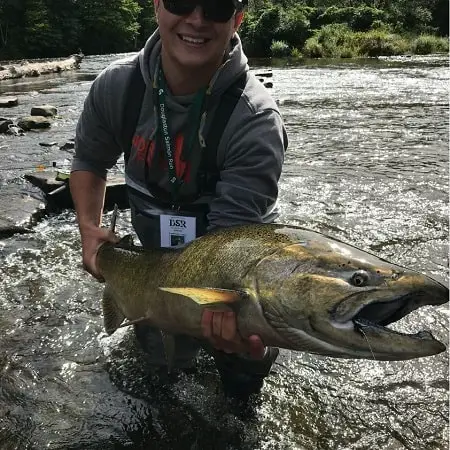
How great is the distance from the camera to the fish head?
1.62 m

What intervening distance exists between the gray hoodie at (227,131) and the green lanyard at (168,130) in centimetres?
4

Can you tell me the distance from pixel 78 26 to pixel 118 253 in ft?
196

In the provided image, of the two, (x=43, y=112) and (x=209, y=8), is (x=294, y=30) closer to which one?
(x=43, y=112)

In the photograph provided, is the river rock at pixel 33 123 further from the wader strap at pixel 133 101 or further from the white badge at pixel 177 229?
the white badge at pixel 177 229

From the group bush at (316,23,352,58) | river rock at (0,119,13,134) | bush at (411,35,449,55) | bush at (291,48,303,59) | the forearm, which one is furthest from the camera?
bush at (291,48,303,59)

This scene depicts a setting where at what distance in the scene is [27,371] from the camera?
3176 millimetres

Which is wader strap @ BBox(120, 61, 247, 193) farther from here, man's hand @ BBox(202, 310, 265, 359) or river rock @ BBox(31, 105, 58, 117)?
river rock @ BBox(31, 105, 58, 117)

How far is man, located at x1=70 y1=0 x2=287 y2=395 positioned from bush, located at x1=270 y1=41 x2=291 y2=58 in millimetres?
37387

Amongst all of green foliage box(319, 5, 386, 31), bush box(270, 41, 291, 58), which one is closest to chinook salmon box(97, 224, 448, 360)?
bush box(270, 41, 291, 58)

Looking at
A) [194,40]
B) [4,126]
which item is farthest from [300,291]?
[4,126]

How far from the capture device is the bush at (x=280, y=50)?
38.5 meters

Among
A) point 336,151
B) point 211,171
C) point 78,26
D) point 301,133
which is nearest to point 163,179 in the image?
point 211,171

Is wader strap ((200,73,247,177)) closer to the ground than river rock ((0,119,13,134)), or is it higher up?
higher up

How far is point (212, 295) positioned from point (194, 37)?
4.49 ft
